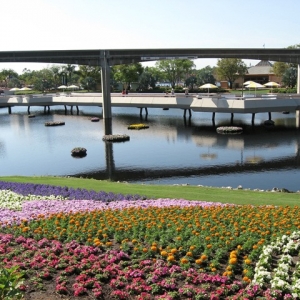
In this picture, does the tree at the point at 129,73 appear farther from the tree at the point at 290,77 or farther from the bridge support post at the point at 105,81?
the bridge support post at the point at 105,81

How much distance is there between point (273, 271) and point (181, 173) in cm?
2339

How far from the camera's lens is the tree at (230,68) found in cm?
12362

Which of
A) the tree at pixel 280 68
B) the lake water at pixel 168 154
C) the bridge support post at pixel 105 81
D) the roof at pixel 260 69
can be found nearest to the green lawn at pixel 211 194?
the lake water at pixel 168 154

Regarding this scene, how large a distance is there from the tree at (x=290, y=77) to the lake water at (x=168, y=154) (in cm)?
4834

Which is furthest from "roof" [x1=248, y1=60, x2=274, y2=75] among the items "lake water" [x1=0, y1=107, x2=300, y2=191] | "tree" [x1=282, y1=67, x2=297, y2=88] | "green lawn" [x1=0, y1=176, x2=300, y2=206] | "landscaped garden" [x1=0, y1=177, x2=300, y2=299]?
"landscaped garden" [x1=0, y1=177, x2=300, y2=299]

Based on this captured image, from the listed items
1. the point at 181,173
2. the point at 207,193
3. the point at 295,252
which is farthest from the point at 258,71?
the point at 295,252

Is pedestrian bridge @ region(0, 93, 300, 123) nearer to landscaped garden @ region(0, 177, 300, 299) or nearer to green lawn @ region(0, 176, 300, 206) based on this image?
green lawn @ region(0, 176, 300, 206)

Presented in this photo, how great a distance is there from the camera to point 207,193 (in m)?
22.5

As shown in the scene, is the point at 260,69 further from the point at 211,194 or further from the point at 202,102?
the point at 211,194

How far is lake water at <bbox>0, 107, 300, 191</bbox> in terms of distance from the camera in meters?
32.9

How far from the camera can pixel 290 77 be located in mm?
110938

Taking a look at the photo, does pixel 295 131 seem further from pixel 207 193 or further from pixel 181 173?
pixel 207 193

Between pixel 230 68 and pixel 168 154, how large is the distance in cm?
8828

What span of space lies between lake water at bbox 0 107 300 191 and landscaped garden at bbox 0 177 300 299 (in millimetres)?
15155
